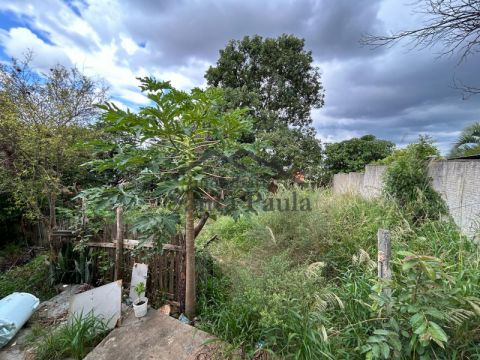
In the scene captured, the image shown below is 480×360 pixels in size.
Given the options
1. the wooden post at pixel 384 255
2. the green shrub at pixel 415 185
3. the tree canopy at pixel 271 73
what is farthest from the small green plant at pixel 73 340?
the tree canopy at pixel 271 73

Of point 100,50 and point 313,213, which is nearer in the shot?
point 313,213

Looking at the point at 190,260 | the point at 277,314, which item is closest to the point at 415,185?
the point at 277,314

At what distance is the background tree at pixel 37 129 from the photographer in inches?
147

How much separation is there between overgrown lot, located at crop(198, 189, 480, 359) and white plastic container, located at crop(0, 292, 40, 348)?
6.27 ft

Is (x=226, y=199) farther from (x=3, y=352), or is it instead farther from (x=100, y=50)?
(x=100, y=50)

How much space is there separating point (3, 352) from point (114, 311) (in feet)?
3.36

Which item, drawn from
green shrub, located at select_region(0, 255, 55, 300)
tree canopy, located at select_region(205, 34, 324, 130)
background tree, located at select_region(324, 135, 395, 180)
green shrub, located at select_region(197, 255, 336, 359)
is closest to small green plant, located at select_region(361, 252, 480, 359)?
green shrub, located at select_region(197, 255, 336, 359)

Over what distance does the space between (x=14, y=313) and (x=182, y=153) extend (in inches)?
99.6

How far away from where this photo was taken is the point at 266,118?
366 inches

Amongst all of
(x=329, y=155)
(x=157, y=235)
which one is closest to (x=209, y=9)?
(x=157, y=235)

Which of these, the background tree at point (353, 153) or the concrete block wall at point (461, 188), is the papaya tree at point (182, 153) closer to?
the concrete block wall at point (461, 188)

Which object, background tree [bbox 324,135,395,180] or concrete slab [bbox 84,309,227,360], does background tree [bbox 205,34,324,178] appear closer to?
background tree [bbox 324,135,395,180]

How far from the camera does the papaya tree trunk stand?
91.0 inches

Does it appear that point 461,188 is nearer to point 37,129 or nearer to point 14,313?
point 14,313
